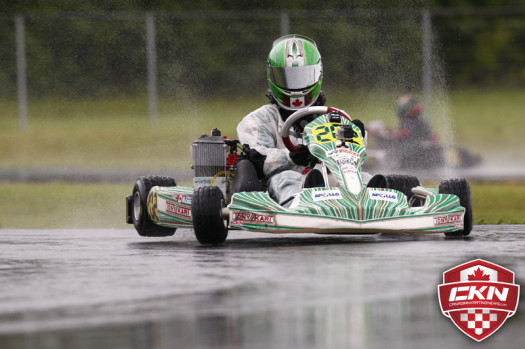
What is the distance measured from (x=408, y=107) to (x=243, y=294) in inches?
484

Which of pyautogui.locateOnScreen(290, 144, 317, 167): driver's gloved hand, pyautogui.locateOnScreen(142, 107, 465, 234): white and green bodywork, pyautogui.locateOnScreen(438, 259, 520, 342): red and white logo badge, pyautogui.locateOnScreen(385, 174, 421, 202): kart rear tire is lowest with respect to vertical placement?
pyautogui.locateOnScreen(438, 259, 520, 342): red and white logo badge

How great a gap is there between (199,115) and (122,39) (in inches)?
76.6

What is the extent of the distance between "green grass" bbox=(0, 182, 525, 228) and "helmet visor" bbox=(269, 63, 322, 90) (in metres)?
2.48

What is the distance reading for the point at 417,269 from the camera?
6.86 metres

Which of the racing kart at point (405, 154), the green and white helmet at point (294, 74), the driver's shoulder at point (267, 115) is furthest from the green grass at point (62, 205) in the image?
the racing kart at point (405, 154)

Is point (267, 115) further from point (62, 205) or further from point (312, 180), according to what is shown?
point (62, 205)

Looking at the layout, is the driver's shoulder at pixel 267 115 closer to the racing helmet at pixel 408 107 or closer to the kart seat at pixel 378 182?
the kart seat at pixel 378 182

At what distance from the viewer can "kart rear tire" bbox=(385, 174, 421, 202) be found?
9.68m

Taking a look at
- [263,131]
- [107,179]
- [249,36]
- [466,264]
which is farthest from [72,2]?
[466,264]

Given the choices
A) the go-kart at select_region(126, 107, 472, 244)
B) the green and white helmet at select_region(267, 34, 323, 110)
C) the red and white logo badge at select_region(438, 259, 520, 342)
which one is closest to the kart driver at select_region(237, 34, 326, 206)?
the green and white helmet at select_region(267, 34, 323, 110)

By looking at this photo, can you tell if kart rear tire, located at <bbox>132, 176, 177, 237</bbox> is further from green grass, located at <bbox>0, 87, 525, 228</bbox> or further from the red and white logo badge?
green grass, located at <bbox>0, 87, 525, 228</bbox>

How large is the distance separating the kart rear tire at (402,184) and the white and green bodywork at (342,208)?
728mm

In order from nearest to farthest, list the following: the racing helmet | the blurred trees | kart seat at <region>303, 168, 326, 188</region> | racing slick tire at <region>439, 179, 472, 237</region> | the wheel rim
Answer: kart seat at <region>303, 168, 326, 188</region> < racing slick tire at <region>439, 179, 472, 237</region> < the wheel rim < the racing helmet < the blurred trees

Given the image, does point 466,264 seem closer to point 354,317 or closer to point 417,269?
point 417,269
